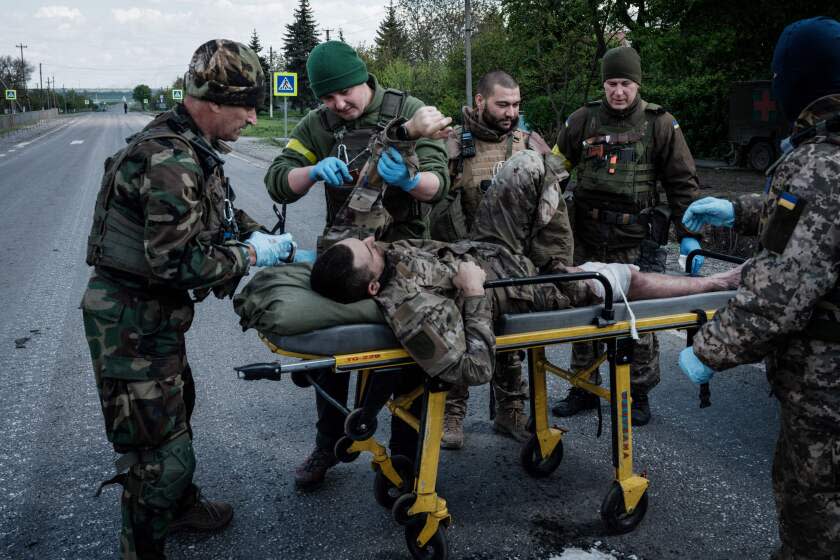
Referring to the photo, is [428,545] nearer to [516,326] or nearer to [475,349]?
[475,349]

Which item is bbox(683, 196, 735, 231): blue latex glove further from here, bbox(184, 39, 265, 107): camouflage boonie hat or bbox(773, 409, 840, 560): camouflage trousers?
bbox(184, 39, 265, 107): camouflage boonie hat

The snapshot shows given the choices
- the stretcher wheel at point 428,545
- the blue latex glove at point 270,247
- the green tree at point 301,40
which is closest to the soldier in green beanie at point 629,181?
the stretcher wheel at point 428,545

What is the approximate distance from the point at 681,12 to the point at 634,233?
11065 mm

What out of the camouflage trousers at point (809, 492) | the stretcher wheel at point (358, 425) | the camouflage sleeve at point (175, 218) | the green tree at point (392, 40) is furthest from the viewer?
the green tree at point (392, 40)

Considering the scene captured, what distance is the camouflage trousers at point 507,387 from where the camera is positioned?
402cm

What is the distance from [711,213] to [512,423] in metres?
1.63

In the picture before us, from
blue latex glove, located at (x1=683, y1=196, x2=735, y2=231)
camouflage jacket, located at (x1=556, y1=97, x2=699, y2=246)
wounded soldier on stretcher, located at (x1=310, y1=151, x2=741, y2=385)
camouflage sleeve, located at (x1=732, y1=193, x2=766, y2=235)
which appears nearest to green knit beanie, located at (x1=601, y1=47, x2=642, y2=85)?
camouflage jacket, located at (x1=556, y1=97, x2=699, y2=246)

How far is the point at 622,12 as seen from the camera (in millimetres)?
16234

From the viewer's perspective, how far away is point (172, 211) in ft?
7.76

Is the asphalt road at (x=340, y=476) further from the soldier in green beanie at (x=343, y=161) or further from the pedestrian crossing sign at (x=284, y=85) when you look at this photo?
the pedestrian crossing sign at (x=284, y=85)

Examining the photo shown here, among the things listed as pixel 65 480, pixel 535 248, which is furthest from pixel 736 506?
pixel 65 480

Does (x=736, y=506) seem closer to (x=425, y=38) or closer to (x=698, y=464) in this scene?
(x=698, y=464)

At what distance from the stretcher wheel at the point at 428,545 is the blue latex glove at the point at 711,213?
1.77m

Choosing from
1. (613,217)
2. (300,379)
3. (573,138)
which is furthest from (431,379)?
(573,138)
